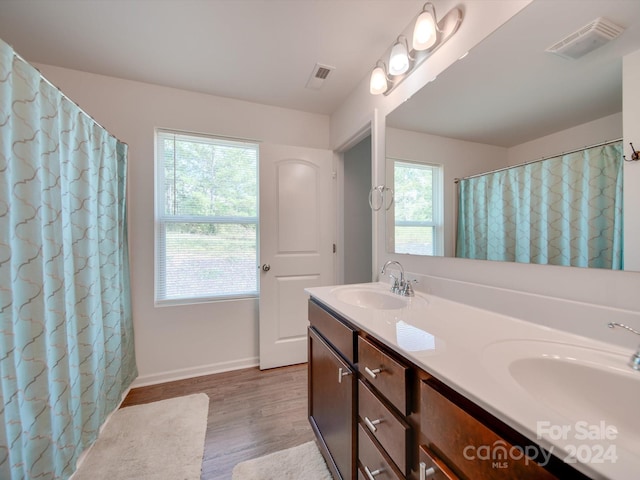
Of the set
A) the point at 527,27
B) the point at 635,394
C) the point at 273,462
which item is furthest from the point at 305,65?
the point at 273,462

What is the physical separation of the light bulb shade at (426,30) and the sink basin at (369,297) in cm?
125

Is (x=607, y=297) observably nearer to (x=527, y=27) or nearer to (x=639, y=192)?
(x=639, y=192)

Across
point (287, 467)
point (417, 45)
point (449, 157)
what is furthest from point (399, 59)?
point (287, 467)

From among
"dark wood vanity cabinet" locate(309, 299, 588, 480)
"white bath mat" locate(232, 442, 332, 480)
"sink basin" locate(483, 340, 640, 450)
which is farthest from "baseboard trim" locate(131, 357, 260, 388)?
"sink basin" locate(483, 340, 640, 450)

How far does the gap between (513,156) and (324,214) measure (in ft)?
5.14

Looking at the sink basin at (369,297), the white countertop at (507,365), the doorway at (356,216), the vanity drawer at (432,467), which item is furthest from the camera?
the doorway at (356,216)

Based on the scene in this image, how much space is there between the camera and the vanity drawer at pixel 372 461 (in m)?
0.73

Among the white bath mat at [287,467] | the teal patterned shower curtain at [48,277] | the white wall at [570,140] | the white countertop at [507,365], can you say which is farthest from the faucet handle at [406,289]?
the teal patterned shower curtain at [48,277]

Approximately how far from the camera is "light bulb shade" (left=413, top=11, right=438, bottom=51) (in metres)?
1.19

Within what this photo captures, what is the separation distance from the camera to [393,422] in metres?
0.70

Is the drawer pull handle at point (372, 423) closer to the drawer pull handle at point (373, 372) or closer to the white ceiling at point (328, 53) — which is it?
the drawer pull handle at point (373, 372)

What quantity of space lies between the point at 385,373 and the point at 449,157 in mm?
1027

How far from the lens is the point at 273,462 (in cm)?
128

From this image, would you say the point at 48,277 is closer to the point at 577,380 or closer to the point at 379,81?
the point at 577,380
